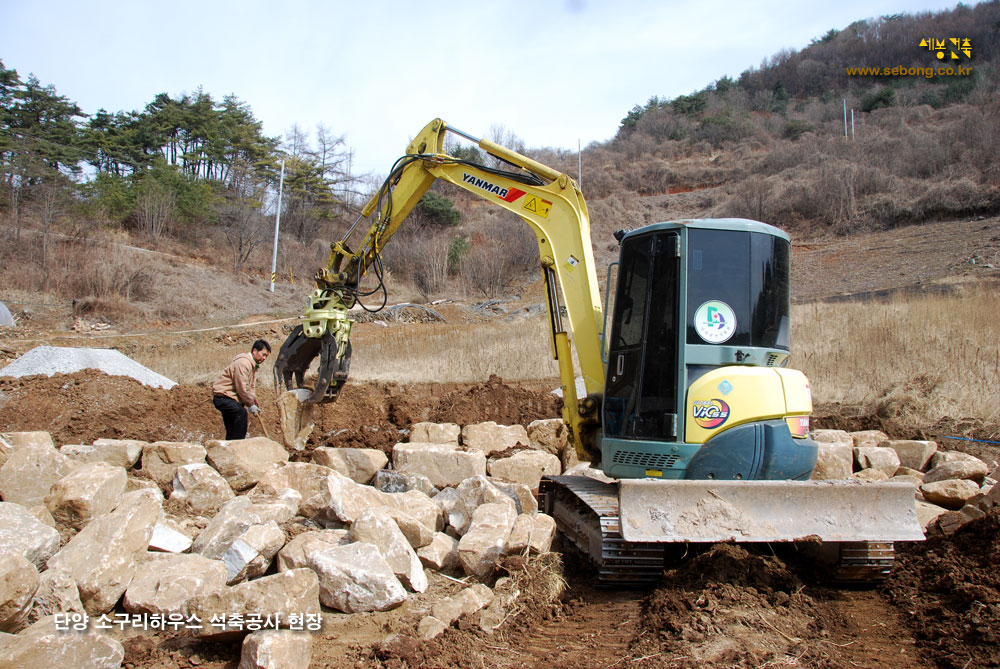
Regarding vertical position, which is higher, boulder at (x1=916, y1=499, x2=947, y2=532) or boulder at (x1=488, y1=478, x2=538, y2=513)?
boulder at (x1=916, y1=499, x2=947, y2=532)

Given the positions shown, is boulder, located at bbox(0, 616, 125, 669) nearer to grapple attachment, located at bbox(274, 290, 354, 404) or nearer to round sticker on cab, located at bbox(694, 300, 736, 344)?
grapple attachment, located at bbox(274, 290, 354, 404)

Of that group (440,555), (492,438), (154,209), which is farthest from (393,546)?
(154,209)

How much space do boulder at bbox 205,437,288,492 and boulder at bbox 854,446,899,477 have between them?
5.94 metres

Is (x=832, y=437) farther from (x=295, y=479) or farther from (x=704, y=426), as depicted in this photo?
(x=295, y=479)

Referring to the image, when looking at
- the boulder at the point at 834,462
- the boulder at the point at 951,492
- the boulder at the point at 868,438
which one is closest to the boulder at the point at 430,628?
the boulder at the point at 834,462

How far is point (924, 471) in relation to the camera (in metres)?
7.84

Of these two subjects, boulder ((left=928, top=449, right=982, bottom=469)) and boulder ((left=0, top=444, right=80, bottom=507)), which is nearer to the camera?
boulder ((left=0, top=444, right=80, bottom=507))

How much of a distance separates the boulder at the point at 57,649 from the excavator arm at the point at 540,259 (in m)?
3.46

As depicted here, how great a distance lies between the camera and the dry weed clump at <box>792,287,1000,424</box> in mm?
9883

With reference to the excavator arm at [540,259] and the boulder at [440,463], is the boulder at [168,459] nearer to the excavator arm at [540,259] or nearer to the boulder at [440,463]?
the excavator arm at [540,259]

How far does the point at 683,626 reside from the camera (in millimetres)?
3916

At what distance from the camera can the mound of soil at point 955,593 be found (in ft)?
12.1

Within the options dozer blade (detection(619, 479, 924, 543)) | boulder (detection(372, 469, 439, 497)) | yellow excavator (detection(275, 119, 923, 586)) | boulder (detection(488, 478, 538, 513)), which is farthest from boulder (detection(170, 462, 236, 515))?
dozer blade (detection(619, 479, 924, 543))

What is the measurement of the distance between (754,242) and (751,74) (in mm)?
74133
